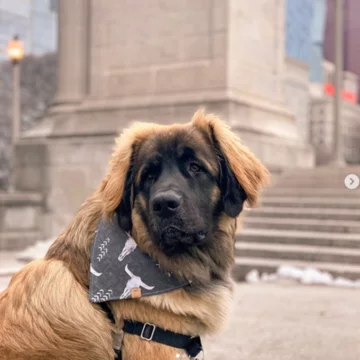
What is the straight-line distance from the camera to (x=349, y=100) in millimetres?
39906

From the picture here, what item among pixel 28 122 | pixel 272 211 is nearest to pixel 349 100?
pixel 28 122

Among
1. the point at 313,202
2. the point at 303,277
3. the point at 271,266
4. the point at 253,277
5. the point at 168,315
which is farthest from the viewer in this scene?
the point at 313,202

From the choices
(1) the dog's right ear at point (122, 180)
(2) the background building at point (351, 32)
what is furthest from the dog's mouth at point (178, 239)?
(2) the background building at point (351, 32)

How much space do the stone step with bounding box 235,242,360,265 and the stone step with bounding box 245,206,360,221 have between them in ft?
2.89

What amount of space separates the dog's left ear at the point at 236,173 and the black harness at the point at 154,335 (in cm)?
71

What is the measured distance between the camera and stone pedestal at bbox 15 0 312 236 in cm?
1245

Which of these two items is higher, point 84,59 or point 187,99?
point 84,59

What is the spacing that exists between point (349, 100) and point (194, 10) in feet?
96.1

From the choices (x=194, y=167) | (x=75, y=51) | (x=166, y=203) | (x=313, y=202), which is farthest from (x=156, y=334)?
(x=75, y=51)

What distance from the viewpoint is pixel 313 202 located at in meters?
10.5

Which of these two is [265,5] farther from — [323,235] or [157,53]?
[323,235]

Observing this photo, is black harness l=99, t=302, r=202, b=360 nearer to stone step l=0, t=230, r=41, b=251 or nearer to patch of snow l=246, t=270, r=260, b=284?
patch of snow l=246, t=270, r=260, b=284

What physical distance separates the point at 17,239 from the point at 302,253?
6055 mm

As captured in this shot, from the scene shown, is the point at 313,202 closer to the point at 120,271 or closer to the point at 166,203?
the point at 120,271
